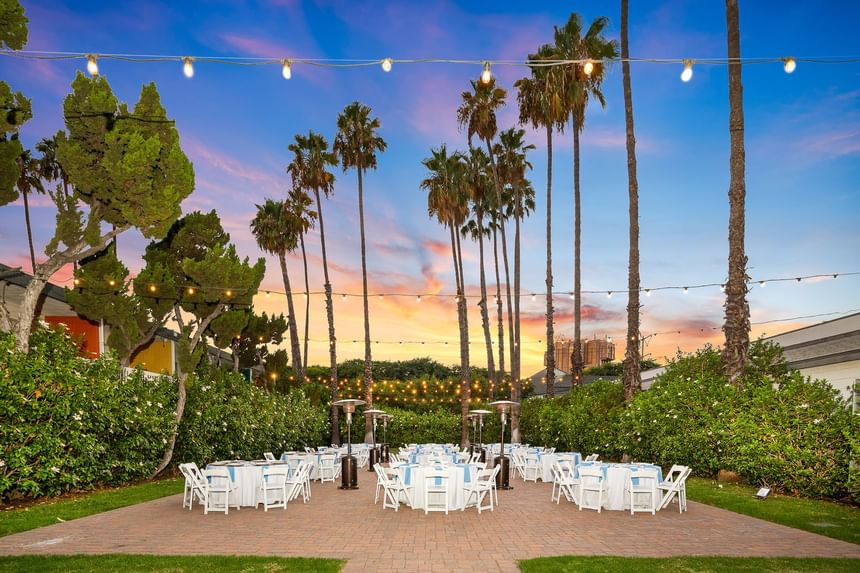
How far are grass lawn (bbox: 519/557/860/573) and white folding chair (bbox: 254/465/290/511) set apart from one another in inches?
248

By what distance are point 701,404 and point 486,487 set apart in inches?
267

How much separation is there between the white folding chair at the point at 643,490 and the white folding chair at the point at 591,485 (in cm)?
51

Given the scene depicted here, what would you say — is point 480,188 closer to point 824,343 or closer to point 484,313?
point 484,313

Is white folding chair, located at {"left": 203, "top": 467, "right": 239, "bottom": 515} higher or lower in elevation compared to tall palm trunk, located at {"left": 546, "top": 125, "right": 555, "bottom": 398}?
lower

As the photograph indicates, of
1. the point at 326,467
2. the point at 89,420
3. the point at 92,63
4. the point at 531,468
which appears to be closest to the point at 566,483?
the point at 531,468

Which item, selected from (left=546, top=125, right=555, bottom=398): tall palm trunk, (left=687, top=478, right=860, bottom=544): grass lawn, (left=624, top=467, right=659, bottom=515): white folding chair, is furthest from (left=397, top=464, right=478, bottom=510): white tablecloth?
(left=546, top=125, right=555, bottom=398): tall palm trunk

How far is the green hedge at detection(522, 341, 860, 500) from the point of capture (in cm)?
1232

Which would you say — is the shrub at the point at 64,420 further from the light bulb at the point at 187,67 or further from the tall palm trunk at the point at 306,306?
the tall palm trunk at the point at 306,306

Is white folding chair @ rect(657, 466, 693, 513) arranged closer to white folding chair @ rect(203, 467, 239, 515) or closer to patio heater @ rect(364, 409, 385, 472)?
white folding chair @ rect(203, 467, 239, 515)

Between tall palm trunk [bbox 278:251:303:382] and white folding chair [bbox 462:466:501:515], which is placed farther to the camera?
tall palm trunk [bbox 278:251:303:382]

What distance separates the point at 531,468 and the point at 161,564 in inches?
507

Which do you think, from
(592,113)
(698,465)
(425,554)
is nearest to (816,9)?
(698,465)

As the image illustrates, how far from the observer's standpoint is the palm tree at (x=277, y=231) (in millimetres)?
37844

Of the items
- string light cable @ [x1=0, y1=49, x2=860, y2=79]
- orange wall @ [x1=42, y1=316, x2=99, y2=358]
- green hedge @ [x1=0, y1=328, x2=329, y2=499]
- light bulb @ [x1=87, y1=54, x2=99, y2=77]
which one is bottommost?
green hedge @ [x1=0, y1=328, x2=329, y2=499]
